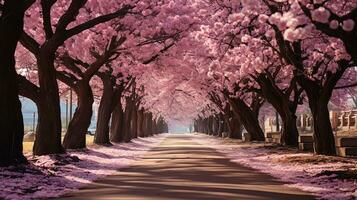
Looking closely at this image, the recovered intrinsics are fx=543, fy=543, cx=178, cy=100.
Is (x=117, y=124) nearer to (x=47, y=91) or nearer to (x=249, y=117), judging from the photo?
(x=249, y=117)

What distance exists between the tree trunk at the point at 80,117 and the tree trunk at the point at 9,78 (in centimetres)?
1105

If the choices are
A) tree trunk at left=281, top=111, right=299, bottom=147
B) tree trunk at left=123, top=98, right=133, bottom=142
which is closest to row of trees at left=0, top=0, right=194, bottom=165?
tree trunk at left=281, top=111, right=299, bottom=147

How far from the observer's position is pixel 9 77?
51.3 feet

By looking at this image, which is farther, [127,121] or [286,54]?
[127,121]

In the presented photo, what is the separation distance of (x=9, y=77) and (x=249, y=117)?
30.0 meters

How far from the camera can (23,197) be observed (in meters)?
10.9

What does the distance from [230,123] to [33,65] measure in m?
28.9

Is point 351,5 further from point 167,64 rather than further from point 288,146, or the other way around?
point 167,64

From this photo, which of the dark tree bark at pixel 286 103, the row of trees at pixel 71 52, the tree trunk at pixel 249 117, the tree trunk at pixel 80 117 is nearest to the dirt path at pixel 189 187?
the row of trees at pixel 71 52

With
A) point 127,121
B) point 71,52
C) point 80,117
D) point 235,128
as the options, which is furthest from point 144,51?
point 235,128

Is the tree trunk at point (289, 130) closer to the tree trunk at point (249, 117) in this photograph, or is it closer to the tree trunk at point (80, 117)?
the tree trunk at point (249, 117)

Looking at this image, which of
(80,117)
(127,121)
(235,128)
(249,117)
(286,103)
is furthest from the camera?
(235,128)

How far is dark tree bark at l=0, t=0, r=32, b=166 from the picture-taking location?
50.0 feet

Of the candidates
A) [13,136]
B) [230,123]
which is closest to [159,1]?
[13,136]
